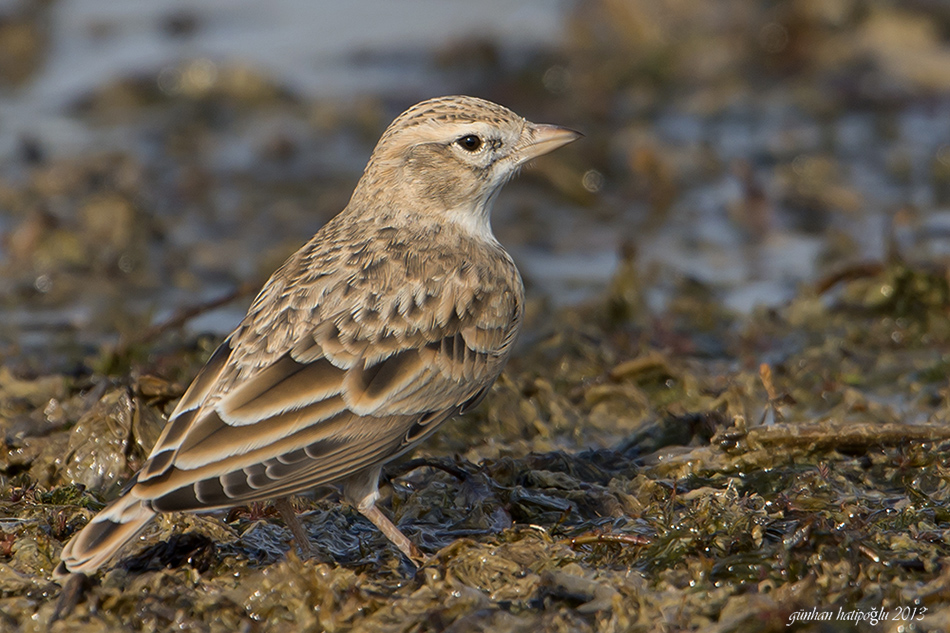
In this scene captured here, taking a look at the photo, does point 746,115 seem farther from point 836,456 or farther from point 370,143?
point 836,456

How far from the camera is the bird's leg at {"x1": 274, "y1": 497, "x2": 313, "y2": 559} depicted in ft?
17.3

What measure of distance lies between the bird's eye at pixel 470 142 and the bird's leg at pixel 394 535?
77.7 inches

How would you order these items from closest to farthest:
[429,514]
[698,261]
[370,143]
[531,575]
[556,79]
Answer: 1. [531,575]
2. [429,514]
3. [698,261]
4. [370,143]
5. [556,79]

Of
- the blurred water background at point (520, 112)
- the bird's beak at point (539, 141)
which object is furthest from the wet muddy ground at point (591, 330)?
the bird's beak at point (539, 141)

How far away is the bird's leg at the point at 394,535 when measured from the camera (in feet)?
17.2

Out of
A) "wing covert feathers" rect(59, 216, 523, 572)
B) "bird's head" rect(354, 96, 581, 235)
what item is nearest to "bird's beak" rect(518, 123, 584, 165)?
"bird's head" rect(354, 96, 581, 235)

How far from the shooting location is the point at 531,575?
5078 millimetres

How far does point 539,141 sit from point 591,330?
2286mm

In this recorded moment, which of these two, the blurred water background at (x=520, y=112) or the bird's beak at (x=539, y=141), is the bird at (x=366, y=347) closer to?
the bird's beak at (x=539, y=141)

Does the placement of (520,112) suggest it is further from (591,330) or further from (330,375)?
(330,375)

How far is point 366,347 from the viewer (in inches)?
208

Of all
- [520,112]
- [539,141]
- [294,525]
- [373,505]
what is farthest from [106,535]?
[520,112]

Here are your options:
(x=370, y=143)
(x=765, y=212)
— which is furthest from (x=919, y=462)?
(x=370, y=143)

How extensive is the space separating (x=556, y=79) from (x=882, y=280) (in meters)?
7.01
